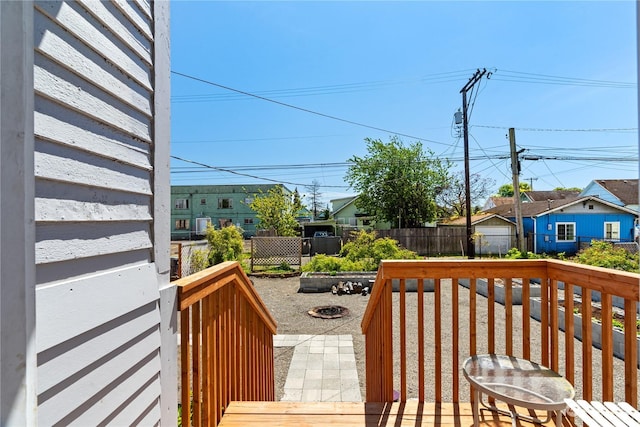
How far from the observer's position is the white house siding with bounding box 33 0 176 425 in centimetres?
72

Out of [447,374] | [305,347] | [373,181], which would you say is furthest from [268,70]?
[373,181]

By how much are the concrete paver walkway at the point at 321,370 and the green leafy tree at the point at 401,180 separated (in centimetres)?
1534

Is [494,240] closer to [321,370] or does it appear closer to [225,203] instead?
[321,370]

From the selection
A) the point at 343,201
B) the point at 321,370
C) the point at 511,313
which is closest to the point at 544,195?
the point at 343,201

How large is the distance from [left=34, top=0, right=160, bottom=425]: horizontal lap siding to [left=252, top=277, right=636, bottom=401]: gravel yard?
7.65 ft

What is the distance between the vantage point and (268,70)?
9.48 m

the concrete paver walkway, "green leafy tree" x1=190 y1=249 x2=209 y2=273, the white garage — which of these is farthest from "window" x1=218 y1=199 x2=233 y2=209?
the concrete paver walkway

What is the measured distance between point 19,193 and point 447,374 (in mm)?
4270

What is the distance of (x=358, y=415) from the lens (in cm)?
174

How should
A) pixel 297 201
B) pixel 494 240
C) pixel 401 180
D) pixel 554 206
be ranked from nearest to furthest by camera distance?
pixel 554 206, pixel 297 201, pixel 494 240, pixel 401 180

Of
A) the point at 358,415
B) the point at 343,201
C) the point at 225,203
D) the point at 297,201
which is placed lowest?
the point at 358,415

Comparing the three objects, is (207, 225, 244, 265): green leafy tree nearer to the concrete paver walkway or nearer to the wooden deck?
the concrete paver walkway

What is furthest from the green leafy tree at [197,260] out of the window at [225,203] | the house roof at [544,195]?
Result: the house roof at [544,195]

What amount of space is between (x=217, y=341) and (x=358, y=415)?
0.93 m
